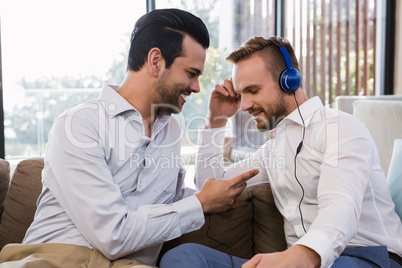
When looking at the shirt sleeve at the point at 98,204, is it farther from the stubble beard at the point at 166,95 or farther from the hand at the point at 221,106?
the hand at the point at 221,106

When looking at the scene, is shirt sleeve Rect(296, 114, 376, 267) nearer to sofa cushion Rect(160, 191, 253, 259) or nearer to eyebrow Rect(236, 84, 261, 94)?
eyebrow Rect(236, 84, 261, 94)

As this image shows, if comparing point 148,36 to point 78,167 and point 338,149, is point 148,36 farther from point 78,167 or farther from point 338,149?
point 338,149

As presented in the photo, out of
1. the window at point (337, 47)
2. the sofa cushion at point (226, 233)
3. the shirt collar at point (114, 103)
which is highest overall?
the window at point (337, 47)

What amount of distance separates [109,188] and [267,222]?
2.40 feet

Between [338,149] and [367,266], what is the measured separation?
346mm

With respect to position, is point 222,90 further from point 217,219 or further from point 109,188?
point 109,188

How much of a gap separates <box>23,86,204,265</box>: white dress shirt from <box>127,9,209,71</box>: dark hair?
178mm

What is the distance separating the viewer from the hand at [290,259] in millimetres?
1044

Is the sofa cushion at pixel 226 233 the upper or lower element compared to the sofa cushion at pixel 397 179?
lower

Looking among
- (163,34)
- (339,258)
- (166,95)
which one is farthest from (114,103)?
(339,258)

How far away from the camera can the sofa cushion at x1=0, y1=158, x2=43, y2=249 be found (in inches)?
66.9

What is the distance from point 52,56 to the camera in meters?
3.76

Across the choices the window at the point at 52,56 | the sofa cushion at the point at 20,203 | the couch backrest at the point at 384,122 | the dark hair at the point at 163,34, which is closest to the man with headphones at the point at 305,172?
the dark hair at the point at 163,34

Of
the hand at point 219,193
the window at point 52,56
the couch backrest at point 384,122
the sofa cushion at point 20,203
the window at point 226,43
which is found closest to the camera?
the hand at point 219,193
